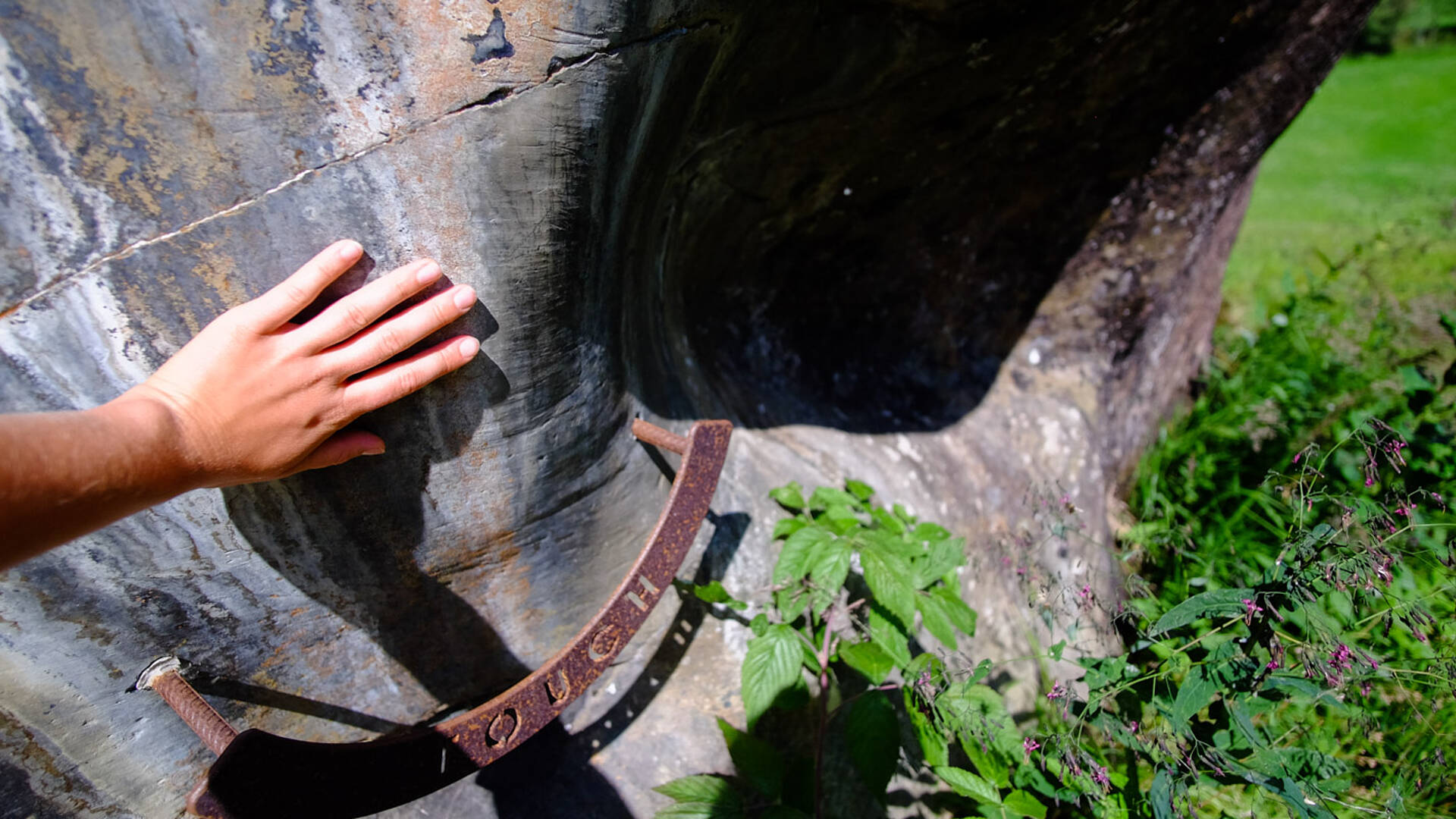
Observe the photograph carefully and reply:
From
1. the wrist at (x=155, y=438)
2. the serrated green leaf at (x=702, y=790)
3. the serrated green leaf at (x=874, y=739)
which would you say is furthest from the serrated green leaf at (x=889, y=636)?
the wrist at (x=155, y=438)

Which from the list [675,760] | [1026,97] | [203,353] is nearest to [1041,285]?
[1026,97]

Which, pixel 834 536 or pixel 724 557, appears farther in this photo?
pixel 724 557

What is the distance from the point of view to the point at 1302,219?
5320 millimetres

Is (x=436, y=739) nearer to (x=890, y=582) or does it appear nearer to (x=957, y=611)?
(x=890, y=582)

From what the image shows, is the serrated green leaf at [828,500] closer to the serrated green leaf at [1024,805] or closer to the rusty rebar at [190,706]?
the serrated green leaf at [1024,805]

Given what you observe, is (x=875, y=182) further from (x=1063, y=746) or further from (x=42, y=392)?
(x=42, y=392)

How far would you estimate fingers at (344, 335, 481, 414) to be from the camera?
999mm

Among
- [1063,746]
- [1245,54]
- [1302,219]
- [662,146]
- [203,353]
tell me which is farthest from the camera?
[1302,219]

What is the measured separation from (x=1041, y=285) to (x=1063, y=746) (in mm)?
1773

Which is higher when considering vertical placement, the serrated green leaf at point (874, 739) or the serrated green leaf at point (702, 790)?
the serrated green leaf at point (874, 739)

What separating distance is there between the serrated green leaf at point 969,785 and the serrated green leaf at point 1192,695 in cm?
32

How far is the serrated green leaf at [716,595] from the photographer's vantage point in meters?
1.52

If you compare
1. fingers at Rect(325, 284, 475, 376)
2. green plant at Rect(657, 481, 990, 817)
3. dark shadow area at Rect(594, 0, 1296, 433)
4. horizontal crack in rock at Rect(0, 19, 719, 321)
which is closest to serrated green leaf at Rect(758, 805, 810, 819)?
green plant at Rect(657, 481, 990, 817)

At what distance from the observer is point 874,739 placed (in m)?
1.30
